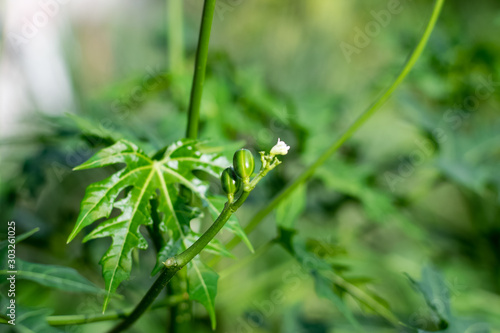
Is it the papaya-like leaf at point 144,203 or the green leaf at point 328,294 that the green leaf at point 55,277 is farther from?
the green leaf at point 328,294

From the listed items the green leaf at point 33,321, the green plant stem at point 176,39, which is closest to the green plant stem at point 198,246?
the green leaf at point 33,321

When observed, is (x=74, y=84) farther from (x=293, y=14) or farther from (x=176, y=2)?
(x=293, y=14)

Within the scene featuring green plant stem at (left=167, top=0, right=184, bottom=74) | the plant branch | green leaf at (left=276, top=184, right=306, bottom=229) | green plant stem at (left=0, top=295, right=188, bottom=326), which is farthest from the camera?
green plant stem at (left=167, top=0, right=184, bottom=74)

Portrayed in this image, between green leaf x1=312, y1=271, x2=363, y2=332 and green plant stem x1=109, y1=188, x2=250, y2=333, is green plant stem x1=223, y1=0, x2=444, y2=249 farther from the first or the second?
green plant stem x1=109, y1=188, x2=250, y2=333

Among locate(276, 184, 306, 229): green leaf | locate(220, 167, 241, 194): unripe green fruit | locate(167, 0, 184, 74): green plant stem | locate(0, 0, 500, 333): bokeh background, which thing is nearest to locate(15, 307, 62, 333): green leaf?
locate(0, 0, 500, 333): bokeh background

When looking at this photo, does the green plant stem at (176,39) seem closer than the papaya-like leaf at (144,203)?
No

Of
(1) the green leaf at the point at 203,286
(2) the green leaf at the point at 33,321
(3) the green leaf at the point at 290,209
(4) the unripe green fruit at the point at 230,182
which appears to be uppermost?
(3) the green leaf at the point at 290,209
